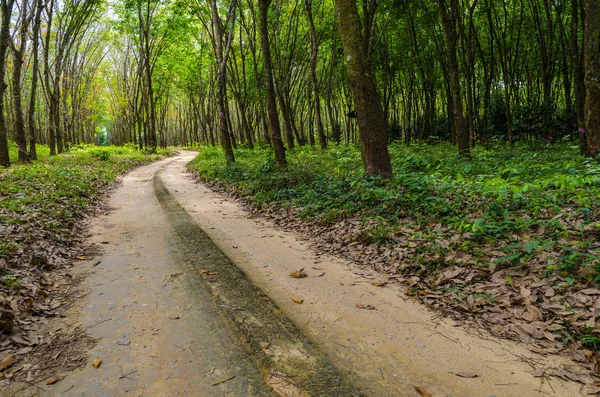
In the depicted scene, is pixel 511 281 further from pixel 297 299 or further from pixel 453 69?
pixel 453 69

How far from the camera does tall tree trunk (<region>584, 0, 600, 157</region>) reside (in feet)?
22.8

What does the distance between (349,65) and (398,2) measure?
7560 mm

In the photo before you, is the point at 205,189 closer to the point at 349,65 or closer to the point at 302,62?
the point at 349,65

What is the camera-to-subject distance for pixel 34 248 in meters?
5.29

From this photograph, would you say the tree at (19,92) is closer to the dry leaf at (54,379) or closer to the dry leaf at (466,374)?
the dry leaf at (54,379)

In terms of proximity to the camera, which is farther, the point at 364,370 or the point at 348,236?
the point at 348,236

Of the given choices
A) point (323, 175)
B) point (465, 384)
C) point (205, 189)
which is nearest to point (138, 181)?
point (205, 189)

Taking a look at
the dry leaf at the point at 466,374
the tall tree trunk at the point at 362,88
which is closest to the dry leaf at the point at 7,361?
the dry leaf at the point at 466,374

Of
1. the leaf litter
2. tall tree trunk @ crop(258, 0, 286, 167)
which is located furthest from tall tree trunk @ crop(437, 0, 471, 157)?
the leaf litter

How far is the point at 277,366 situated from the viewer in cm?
281

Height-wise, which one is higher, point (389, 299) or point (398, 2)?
point (398, 2)

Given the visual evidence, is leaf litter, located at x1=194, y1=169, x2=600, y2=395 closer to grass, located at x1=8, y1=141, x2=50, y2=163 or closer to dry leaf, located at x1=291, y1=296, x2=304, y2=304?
dry leaf, located at x1=291, y1=296, x2=304, y2=304

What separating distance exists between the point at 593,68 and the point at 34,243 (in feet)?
35.8

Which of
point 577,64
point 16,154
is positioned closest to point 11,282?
point 577,64
